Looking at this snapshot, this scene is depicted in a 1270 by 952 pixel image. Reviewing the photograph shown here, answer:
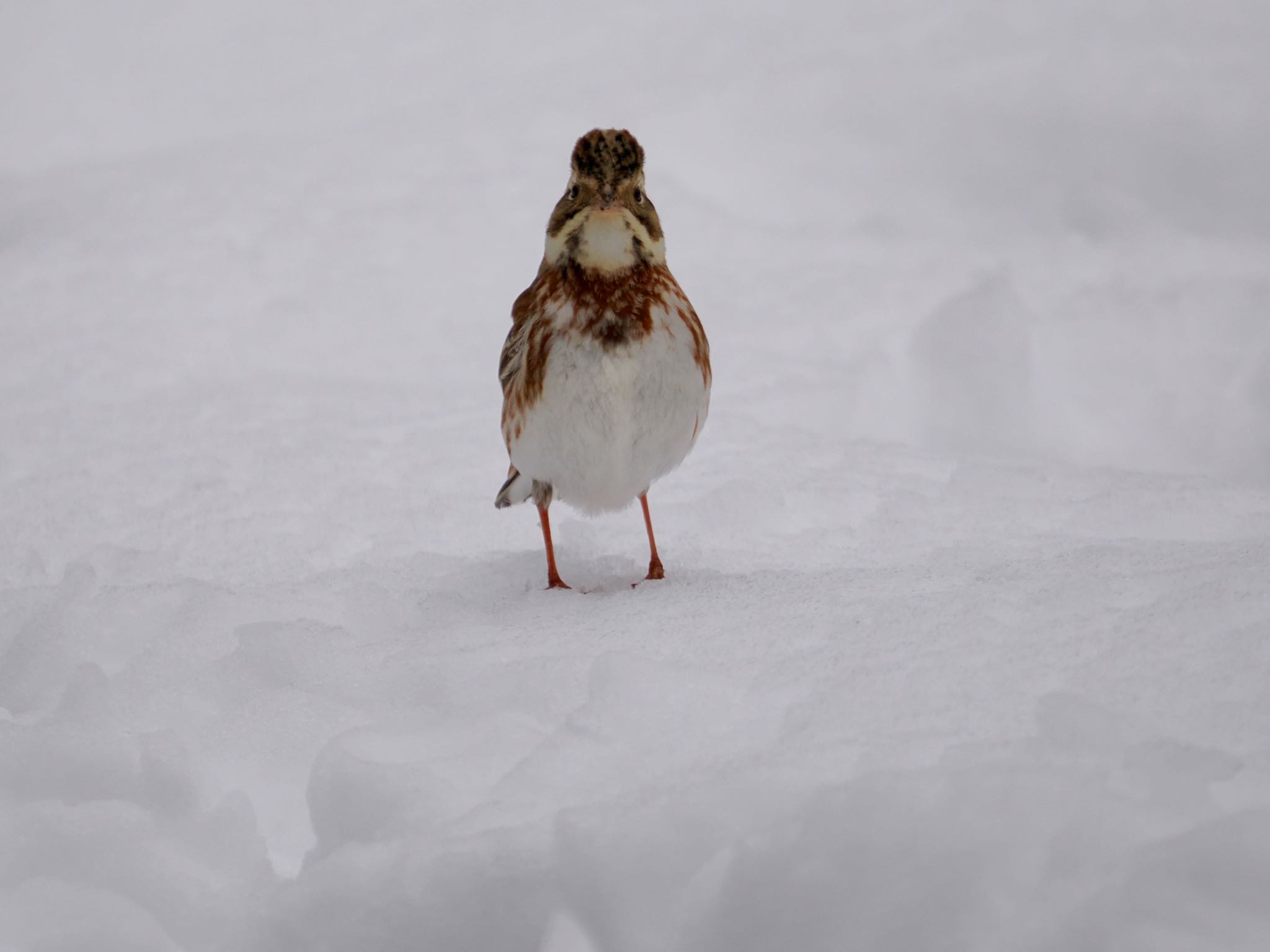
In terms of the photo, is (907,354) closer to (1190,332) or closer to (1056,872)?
(1190,332)

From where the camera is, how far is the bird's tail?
17.3ft

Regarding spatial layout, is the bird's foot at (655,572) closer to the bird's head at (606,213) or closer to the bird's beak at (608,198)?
the bird's head at (606,213)

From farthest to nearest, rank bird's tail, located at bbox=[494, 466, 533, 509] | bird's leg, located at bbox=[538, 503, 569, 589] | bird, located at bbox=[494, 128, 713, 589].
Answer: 1. bird's tail, located at bbox=[494, 466, 533, 509]
2. bird's leg, located at bbox=[538, 503, 569, 589]
3. bird, located at bbox=[494, 128, 713, 589]

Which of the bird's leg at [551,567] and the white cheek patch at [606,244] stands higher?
the white cheek patch at [606,244]

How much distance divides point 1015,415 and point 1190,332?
1580mm

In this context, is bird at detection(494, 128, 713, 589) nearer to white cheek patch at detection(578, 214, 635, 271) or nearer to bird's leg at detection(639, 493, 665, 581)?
white cheek patch at detection(578, 214, 635, 271)

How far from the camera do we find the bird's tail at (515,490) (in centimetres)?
527

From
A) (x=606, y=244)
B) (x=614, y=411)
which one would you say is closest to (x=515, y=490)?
(x=614, y=411)

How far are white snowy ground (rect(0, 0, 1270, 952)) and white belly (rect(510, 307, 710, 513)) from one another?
18.8 inches

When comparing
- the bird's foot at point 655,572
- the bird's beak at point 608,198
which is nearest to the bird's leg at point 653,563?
the bird's foot at point 655,572

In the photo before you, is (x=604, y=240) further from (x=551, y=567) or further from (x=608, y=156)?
(x=551, y=567)

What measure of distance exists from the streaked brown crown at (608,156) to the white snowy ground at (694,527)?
144 cm

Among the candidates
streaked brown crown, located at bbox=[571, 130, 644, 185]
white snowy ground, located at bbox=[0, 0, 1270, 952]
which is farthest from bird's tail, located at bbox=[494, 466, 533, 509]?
streaked brown crown, located at bbox=[571, 130, 644, 185]

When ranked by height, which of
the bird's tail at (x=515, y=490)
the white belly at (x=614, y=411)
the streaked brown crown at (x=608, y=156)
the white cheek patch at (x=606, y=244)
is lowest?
the bird's tail at (x=515, y=490)
